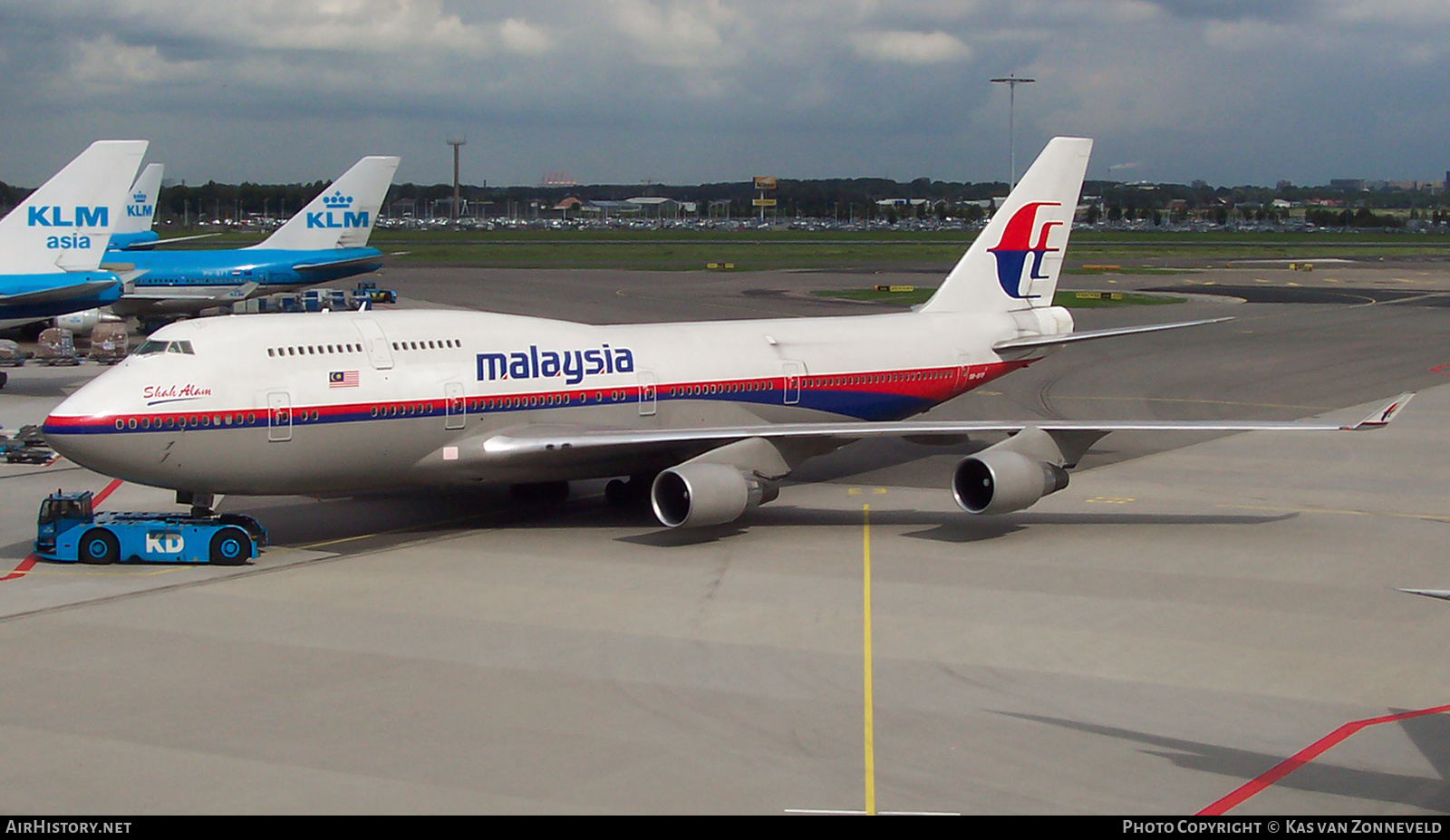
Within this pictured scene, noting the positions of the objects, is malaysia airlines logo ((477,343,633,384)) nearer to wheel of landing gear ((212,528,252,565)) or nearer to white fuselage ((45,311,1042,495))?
white fuselage ((45,311,1042,495))

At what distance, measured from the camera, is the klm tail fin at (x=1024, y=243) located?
1331 inches

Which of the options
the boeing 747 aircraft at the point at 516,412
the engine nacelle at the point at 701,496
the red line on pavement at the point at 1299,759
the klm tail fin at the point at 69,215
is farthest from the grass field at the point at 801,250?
the red line on pavement at the point at 1299,759

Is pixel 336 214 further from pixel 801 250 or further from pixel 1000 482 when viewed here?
pixel 801 250

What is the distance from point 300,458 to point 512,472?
3.83m

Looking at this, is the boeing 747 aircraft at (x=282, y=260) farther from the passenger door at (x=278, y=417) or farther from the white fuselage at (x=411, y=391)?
the passenger door at (x=278, y=417)

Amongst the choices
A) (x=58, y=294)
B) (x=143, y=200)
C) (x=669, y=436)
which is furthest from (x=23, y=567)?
(x=143, y=200)

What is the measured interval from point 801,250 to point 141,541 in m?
128

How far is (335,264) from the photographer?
70.4m

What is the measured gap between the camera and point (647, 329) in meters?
28.7

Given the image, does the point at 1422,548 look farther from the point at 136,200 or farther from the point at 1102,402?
the point at 136,200

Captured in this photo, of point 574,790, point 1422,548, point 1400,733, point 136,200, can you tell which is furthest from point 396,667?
point 136,200

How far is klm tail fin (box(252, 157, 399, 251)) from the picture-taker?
70250mm

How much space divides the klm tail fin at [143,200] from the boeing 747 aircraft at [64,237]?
1719 inches
